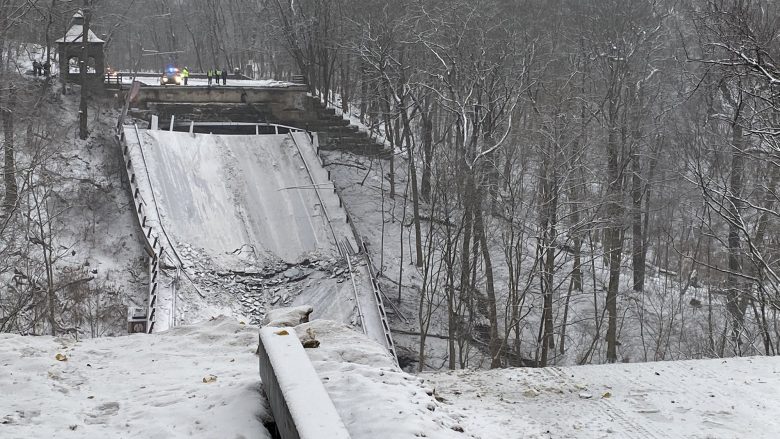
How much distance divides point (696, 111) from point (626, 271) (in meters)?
6.48

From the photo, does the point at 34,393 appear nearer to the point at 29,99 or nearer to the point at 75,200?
the point at 75,200

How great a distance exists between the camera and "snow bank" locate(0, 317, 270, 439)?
6.62 meters

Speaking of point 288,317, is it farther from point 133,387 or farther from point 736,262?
point 736,262

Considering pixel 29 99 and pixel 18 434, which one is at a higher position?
pixel 29 99

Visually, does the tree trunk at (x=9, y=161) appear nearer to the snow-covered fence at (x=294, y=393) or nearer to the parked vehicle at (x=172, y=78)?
the parked vehicle at (x=172, y=78)

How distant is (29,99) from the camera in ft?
104

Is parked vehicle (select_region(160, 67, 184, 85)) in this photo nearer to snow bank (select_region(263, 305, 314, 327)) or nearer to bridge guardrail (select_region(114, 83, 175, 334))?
bridge guardrail (select_region(114, 83, 175, 334))

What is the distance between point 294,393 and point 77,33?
1368 inches

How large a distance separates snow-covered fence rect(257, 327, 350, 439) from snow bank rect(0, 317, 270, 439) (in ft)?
1.02

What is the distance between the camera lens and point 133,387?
7.79 m

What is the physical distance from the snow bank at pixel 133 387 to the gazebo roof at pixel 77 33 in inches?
1148

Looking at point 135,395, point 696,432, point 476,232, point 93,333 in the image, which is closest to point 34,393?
point 135,395

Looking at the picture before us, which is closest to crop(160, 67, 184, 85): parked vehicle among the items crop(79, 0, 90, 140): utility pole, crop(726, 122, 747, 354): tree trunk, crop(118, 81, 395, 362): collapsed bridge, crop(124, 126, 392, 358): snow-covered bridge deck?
crop(118, 81, 395, 362): collapsed bridge

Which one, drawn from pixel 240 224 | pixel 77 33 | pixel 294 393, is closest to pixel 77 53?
pixel 77 33
